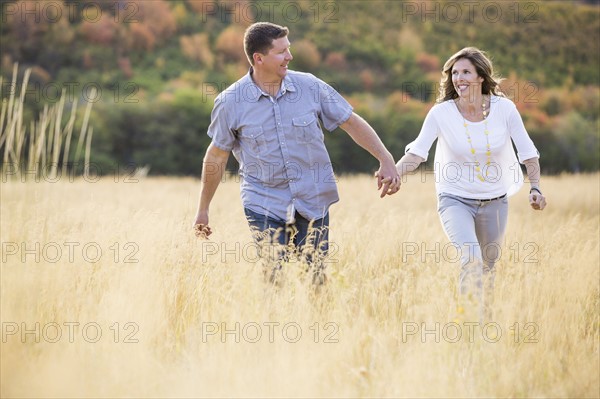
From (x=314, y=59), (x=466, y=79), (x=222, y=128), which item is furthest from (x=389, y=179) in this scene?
(x=314, y=59)

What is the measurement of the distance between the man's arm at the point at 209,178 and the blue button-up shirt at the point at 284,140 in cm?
6

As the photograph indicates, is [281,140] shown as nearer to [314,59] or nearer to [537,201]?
[537,201]

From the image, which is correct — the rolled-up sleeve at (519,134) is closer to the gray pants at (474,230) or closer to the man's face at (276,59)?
the gray pants at (474,230)

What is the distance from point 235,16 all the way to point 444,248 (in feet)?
179

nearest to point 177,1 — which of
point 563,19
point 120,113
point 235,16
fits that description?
point 235,16

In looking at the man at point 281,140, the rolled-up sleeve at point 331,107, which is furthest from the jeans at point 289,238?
the rolled-up sleeve at point 331,107

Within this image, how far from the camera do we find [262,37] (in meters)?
5.20

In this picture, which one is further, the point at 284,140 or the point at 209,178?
the point at 209,178

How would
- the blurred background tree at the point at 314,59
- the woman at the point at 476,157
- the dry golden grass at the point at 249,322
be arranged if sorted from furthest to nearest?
the blurred background tree at the point at 314,59
the woman at the point at 476,157
the dry golden grass at the point at 249,322

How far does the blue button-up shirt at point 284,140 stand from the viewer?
5281 mm

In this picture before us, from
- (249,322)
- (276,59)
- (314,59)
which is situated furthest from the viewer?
(314,59)

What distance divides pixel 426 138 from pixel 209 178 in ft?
5.01

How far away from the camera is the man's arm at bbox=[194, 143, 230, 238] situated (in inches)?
212

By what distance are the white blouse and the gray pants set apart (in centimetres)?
7
